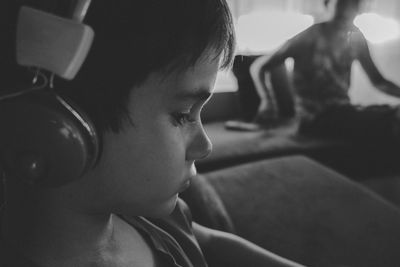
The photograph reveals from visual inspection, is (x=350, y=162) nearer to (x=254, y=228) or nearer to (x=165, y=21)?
(x=254, y=228)

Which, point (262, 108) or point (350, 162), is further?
point (262, 108)

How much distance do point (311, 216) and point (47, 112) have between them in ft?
2.71

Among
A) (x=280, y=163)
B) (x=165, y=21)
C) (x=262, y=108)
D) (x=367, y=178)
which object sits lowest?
(x=367, y=178)

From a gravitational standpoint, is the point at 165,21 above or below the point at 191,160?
above

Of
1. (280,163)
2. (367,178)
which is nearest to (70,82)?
(280,163)

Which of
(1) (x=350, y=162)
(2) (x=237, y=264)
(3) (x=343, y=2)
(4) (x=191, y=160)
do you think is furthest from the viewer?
(3) (x=343, y=2)

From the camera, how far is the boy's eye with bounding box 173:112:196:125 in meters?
0.49

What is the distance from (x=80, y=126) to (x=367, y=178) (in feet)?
6.41

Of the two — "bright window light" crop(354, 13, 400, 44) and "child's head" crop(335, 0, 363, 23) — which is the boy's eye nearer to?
"child's head" crop(335, 0, 363, 23)

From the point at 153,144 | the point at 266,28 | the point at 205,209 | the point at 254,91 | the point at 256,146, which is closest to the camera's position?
the point at 153,144

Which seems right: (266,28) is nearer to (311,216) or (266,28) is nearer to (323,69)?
(323,69)

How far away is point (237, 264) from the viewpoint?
75 cm

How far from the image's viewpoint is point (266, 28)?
2.97 meters

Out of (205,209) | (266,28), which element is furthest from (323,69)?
(205,209)
